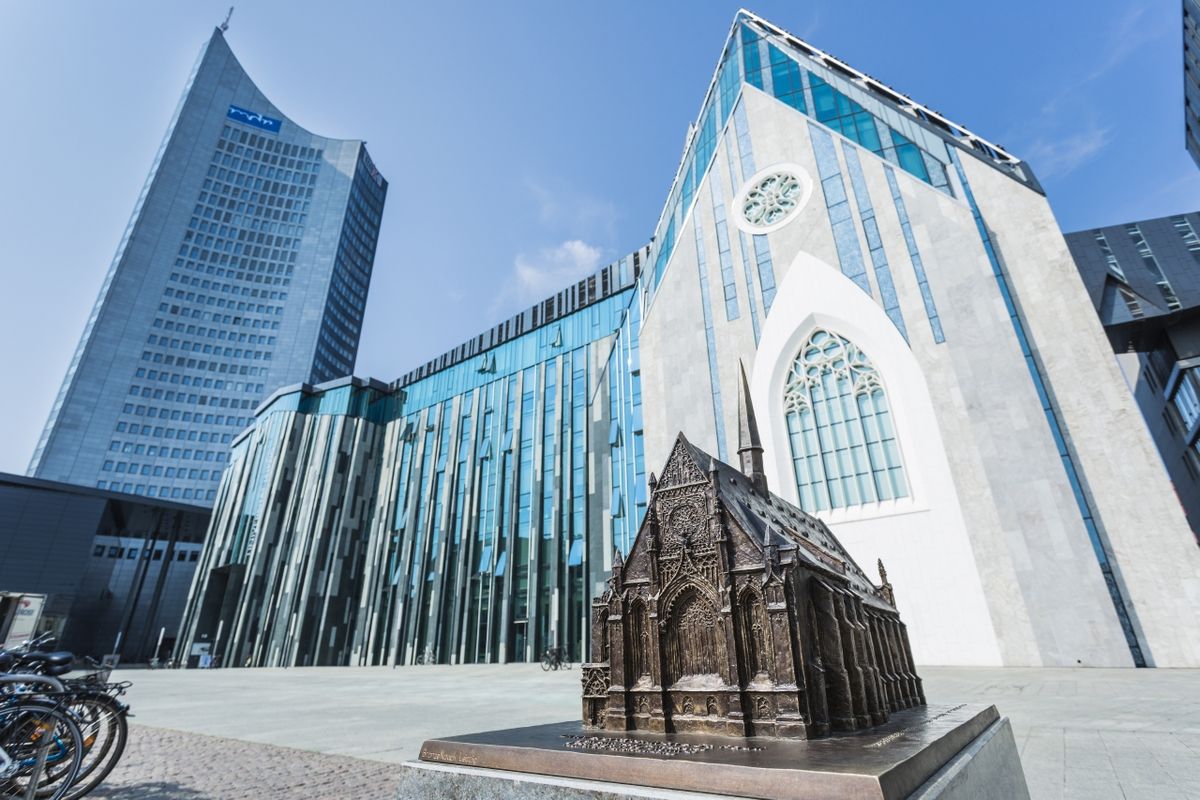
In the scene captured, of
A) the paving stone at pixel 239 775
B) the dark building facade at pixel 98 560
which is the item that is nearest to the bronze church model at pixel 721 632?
the paving stone at pixel 239 775

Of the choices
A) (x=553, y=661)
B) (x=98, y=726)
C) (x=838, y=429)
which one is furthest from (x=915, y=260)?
(x=98, y=726)

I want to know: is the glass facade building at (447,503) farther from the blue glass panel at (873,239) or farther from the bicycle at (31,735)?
the bicycle at (31,735)

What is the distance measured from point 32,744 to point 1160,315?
47.9 metres

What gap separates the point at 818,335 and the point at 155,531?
2658 inches

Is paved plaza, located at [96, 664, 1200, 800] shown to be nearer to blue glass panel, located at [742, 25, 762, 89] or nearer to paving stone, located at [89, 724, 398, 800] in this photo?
paving stone, located at [89, 724, 398, 800]

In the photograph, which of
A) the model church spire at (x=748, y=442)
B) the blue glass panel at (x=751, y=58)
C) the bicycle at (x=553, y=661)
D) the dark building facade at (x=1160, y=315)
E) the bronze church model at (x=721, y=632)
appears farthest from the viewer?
the dark building facade at (x=1160, y=315)

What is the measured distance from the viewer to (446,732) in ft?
28.0

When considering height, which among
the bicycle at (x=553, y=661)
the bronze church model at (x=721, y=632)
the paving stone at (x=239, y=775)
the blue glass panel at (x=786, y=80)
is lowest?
the bicycle at (x=553, y=661)

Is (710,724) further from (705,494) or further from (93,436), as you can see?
(93,436)

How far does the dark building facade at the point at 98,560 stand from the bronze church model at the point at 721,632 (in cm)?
5546

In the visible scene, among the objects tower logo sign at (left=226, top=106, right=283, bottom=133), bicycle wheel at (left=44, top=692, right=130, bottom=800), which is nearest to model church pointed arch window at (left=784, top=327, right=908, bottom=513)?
bicycle wheel at (left=44, top=692, right=130, bottom=800)

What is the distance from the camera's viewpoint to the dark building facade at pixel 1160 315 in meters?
32.2

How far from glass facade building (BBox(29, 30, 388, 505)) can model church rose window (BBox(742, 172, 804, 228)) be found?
8186 centimetres

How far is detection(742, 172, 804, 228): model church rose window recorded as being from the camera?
1100 inches
